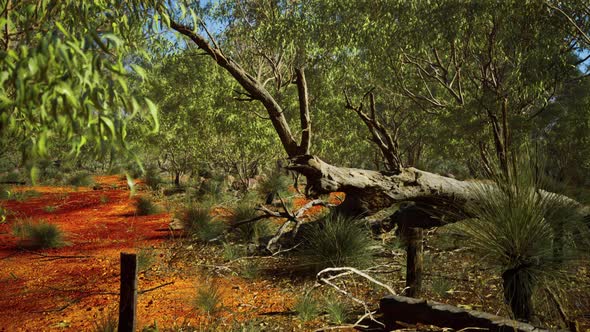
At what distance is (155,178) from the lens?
72.0 ft

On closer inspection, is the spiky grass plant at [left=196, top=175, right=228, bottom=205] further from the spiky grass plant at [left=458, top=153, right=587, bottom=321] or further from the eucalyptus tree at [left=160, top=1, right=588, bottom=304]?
the spiky grass plant at [left=458, top=153, right=587, bottom=321]

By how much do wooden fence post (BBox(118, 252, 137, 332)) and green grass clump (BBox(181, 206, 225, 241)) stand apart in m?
5.65

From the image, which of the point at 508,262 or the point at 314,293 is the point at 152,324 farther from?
the point at 508,262

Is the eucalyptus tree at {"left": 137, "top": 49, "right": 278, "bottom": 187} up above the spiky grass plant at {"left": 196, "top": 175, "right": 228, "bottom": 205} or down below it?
above

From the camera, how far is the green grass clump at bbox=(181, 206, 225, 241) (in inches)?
376

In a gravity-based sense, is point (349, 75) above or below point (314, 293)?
above

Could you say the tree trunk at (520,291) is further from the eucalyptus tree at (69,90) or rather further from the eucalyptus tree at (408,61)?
the eucalyptus tree at (69,90)

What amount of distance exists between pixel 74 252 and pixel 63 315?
3806 millimetres

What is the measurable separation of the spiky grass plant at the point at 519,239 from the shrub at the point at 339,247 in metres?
2.95

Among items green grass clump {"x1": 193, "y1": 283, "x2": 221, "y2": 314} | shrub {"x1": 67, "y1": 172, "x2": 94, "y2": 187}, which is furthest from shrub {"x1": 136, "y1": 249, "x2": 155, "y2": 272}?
shrub {"x1": 67, "y1": 172, "x2": 94, "y2": 187}

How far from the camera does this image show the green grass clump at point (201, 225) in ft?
31.4

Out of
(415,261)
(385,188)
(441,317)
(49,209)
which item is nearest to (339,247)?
(385,188)

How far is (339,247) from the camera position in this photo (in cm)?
659

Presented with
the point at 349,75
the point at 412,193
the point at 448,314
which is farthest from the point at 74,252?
the point at 349,75
